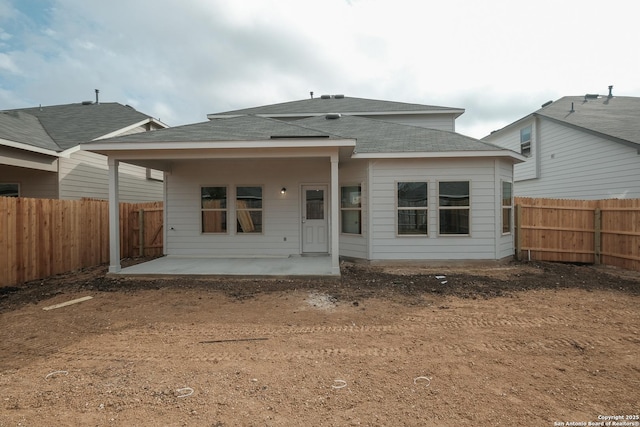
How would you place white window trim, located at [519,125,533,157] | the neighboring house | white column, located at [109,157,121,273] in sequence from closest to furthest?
white column, located at [109,157,121,273], the neighboring house, white window trim, located at [519,125,533,157]

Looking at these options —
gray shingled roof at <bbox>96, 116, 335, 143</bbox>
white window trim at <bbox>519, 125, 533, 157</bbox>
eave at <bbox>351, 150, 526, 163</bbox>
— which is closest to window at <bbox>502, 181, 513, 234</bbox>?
eave at <bbox>351, 150, 526, 163</bbox>

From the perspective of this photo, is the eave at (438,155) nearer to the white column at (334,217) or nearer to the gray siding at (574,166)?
the white column at (334,217)

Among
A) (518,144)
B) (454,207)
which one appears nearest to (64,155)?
(454,207)

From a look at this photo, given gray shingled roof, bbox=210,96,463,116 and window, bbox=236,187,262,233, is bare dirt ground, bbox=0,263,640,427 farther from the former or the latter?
Answer: gray shingled roof, bbox=210,96,463,116

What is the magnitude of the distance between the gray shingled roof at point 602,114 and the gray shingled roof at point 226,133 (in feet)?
35.0

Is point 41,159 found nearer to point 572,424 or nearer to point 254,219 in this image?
point 254,219

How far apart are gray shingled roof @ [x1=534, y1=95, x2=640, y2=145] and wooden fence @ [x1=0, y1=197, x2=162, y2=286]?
1570 centimetres

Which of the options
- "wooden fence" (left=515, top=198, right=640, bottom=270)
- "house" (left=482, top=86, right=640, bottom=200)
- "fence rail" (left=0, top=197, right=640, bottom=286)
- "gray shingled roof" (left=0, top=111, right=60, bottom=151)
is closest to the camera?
"fence rail" (left=0, top=197, right=640, bottom=286)

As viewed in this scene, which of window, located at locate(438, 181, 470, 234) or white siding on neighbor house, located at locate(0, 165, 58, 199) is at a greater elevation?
white siding on neighbor house, located at locate(0, 165, 58, 199)

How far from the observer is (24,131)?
10.2 metres

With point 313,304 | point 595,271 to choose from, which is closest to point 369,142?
point 313,304

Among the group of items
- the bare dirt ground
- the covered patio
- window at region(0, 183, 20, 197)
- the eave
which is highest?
the eave

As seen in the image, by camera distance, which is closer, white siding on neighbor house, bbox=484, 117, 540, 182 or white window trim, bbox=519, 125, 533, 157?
white siding on neighbor house, bbox=484, 117, 540, 182

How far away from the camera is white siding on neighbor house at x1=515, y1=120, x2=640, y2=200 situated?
10.6 m
